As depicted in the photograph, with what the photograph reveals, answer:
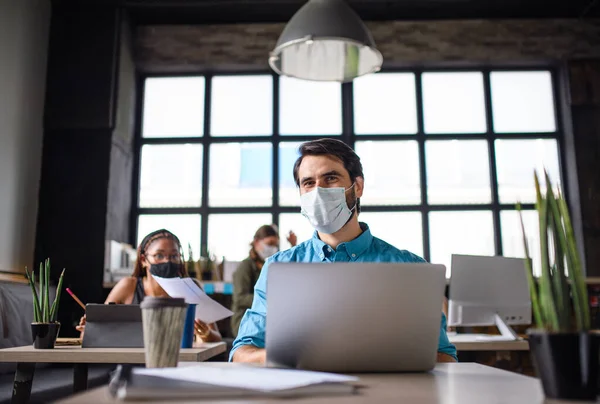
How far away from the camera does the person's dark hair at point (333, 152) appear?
1.92 metres

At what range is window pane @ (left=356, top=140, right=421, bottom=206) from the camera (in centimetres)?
566

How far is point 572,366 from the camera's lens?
29.4 inches

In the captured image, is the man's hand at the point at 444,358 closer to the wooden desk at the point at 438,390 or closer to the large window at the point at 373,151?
the wooden desk at the point at 438,390

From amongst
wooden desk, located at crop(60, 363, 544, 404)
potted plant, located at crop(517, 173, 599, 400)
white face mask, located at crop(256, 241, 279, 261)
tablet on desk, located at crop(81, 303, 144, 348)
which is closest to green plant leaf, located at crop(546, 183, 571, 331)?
potted plant, located at crop(517, 173, 599, 400)

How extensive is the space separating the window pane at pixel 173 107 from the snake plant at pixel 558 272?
5.26 meters

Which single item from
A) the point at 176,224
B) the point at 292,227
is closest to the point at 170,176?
the point at 176,224

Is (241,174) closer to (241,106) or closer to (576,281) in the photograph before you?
(241,106)

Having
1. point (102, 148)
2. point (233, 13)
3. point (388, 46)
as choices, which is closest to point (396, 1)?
point (388, 46)

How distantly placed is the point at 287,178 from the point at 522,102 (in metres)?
2.53

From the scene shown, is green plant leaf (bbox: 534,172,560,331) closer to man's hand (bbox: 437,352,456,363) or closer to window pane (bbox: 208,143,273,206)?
man's hand (bbox: 437,352,456,363)

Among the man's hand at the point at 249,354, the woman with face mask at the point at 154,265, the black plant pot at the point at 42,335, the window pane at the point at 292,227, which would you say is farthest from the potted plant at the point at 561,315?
the window pane at the point at 292,227

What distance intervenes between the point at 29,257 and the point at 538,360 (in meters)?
4.95

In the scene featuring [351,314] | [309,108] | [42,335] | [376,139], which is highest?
[309,108]

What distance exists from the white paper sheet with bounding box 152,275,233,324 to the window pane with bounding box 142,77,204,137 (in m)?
3.71
